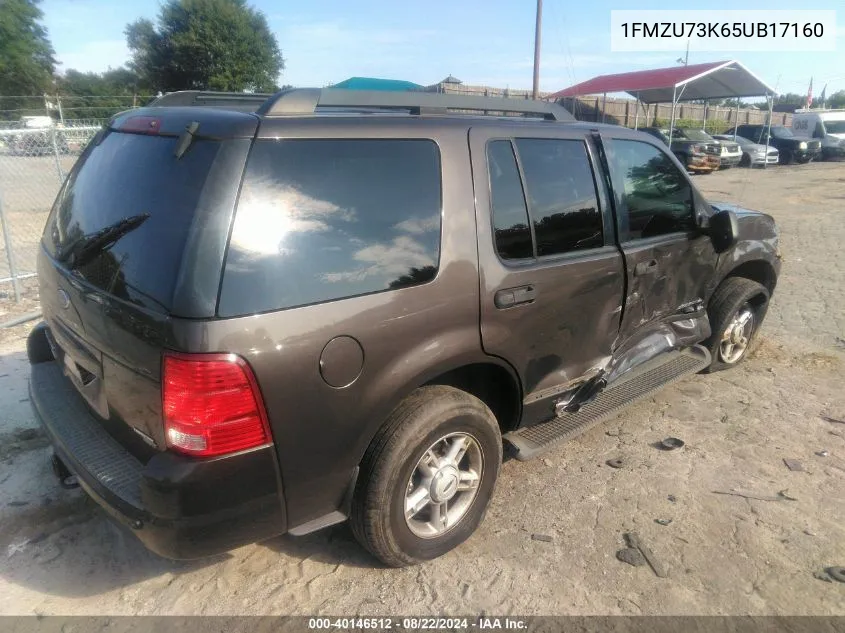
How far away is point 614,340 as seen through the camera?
131 inches

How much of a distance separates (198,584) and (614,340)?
7.97ft

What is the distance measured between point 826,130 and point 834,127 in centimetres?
53

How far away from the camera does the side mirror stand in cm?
369

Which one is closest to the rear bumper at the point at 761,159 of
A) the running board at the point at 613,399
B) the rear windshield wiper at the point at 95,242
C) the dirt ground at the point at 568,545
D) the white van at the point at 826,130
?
the white van at the point at 826,130

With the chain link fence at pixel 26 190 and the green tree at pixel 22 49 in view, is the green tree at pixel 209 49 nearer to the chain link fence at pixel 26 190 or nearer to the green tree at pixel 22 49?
the green tree at pixel 22 49

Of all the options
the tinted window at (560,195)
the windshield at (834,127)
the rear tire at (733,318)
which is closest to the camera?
the tinted window at (560,195)

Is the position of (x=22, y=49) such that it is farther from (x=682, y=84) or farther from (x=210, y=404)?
(x=210, y=404)

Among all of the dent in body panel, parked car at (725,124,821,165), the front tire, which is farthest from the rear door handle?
parked car at (725,124,821,165)

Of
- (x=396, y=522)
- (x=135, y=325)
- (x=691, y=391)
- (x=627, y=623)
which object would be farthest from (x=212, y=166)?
(x=691, y=391)

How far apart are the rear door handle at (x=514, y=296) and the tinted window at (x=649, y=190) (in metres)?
1.01

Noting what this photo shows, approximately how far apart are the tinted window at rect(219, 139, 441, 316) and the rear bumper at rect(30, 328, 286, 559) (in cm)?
54

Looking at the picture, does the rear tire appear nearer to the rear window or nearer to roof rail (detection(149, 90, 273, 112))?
roof rail (detection(149, 90, 273, 112))

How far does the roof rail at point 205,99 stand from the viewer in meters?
2.88

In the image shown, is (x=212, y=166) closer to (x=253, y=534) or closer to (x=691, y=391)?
(x=253, y=534)
